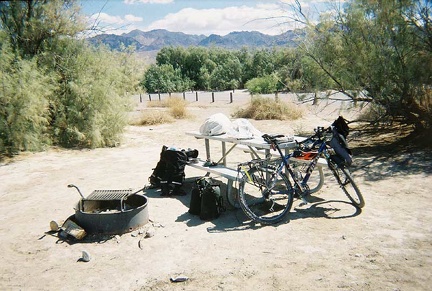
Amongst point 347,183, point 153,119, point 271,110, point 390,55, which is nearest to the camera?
point 347,183

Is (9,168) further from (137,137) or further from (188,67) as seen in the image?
(188,67)

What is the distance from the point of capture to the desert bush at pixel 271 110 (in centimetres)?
1486

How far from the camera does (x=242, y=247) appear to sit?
398cm

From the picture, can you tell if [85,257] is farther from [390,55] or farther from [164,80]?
[164,80]

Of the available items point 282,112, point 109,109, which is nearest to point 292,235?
point 109,109

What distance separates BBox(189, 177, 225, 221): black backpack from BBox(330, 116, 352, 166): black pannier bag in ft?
5.03

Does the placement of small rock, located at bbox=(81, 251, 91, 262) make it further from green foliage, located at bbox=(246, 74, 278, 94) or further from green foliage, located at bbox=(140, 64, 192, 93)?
green foliage, located at bbox=(140, 64, 192, 93)

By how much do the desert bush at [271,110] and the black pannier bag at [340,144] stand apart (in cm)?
995

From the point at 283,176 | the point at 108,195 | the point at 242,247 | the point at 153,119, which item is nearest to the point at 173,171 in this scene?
the point at 108,195

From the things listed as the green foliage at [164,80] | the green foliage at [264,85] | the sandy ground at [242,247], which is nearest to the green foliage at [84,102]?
the sandy ground at [242,247]

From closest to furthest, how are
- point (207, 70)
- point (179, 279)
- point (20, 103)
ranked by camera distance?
1. point (179, 279)
2. point (20, 103)
3. point (207, 70)

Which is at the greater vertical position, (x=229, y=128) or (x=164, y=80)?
(x=164, y=80)

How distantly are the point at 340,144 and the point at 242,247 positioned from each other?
1.78 metres

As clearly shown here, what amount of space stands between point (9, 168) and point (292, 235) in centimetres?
680
